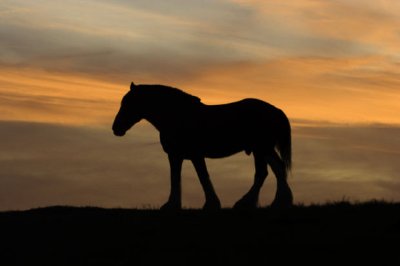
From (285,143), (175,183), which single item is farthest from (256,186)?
(175,183)

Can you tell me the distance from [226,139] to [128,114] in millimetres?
2529

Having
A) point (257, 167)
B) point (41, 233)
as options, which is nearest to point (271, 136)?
point (257, 167)

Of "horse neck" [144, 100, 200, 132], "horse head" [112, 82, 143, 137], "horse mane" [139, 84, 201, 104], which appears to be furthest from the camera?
"horse head" [112, 82, 143, 137]

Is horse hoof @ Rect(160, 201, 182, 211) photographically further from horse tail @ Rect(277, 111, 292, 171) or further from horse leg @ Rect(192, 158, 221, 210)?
horse tail @ Rect(277, 111, 292, 171)

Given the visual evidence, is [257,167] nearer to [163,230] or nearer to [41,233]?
[163,230]

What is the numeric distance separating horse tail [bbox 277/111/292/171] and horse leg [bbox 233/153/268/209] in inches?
22.3

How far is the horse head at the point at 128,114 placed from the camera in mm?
19281

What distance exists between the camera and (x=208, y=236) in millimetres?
15086

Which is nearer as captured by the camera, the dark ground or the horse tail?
the dark ground

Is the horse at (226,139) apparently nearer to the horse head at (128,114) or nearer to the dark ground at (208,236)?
the horse head at (128,114)

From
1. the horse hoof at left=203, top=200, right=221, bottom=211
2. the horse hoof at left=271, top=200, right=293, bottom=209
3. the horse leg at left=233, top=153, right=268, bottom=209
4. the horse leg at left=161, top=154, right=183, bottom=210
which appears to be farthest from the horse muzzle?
the horse hoof at left=271, top=200, right=293, bottom=209

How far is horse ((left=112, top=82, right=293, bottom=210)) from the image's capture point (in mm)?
18641

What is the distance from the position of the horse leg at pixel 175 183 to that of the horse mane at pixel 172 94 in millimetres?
1400

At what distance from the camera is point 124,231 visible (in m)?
16.0
